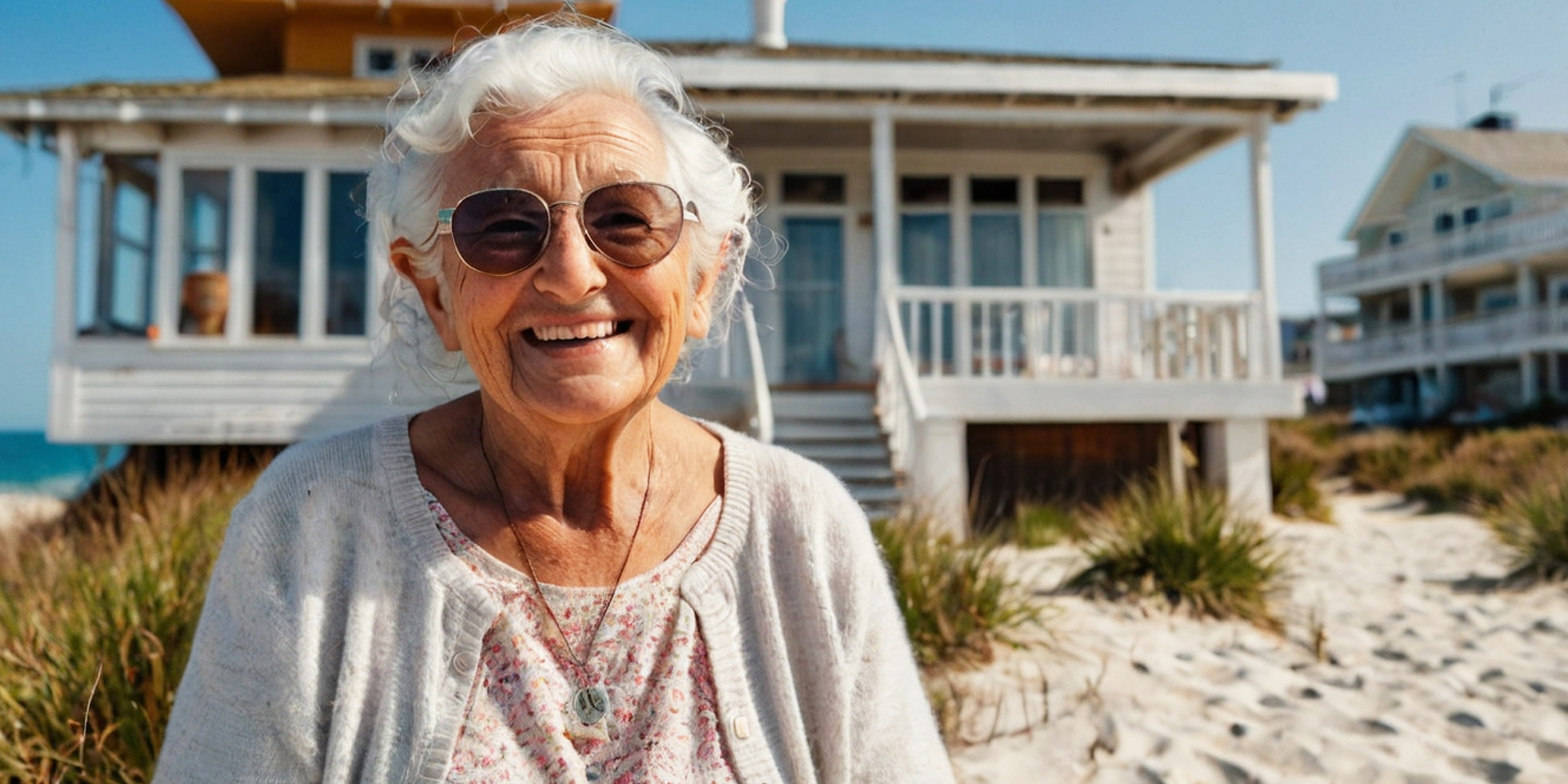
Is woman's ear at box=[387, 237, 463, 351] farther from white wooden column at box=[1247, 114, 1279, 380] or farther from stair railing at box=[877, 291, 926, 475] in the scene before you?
white wooden column at box=[1247, 114, 1279, 380]

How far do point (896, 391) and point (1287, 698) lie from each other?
5.63 m

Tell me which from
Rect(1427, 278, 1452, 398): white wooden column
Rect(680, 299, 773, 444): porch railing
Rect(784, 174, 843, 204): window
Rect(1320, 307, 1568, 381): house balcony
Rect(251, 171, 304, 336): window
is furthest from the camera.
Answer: Rect(1427, 278, 1452, 398): white wooden column

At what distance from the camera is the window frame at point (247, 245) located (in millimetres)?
10766

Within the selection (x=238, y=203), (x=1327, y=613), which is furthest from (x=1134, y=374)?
(x=238, y=203)

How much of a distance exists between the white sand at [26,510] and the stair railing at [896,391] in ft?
19.8

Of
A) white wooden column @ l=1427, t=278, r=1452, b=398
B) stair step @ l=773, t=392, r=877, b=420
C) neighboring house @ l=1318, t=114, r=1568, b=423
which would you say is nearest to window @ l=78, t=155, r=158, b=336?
stair step @ l=773, t=392, r=877, b=420

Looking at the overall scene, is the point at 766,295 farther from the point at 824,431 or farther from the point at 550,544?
the point at 550,544

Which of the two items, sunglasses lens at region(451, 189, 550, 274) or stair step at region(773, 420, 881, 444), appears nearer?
sunglasses lens at region(451, 189, 550, 274)

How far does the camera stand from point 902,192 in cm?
1293

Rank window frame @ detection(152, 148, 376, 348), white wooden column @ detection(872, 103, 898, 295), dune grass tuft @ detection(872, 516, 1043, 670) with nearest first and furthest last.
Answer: dune grass tuft @ detection(872, 516, 1043, 670) → white wooden column @ detection(872, 103, 898, 295) → window frame @ detection(152, 148, 376, 348)

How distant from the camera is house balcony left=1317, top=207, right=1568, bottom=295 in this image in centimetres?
3128

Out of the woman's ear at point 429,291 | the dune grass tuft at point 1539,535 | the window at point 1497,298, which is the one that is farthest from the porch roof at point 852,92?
the window at point 1497,298

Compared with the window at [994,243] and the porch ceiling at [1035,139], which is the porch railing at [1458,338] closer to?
Result: the porch ceiling at [1035,139]

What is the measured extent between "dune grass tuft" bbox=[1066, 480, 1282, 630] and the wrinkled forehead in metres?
4.71
